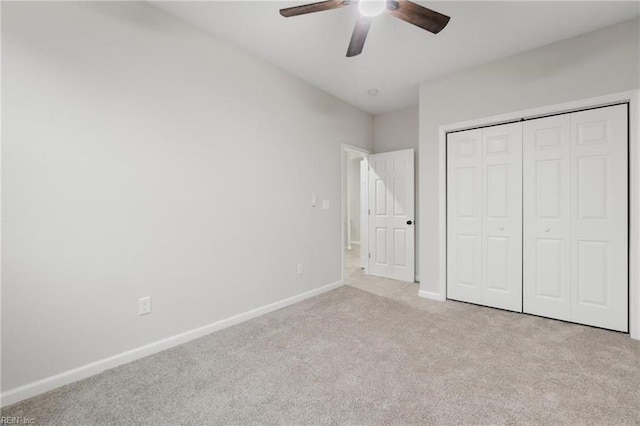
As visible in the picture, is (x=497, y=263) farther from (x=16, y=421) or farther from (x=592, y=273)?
(x=16, y=421)

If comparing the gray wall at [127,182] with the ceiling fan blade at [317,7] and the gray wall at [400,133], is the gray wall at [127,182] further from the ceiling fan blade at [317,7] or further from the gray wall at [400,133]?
the gray wall at [400,133]

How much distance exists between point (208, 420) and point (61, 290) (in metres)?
1.25

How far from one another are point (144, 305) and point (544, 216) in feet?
12.1

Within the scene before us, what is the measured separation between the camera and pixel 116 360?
200 cm

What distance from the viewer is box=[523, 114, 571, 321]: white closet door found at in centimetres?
270

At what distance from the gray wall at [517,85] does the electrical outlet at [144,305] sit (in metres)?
2.94

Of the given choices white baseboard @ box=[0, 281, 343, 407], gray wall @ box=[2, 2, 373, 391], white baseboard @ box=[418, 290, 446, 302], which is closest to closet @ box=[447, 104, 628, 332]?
white baseboard @ box=[418, 290, 446, 302]

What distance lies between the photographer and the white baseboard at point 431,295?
3.38 m

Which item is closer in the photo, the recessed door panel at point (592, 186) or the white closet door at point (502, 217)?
the recessed door panel at point (592, 186)

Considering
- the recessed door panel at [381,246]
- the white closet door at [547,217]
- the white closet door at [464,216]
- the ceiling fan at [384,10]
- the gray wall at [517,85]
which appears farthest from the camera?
the recessed door panel at [381,246]

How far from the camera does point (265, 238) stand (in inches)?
119

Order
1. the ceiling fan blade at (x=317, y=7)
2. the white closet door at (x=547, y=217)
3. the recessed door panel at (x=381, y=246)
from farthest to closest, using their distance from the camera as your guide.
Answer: the recessed door panel at (x=381, y=246)
the white closet door at (x=547, y=217)
the ceiling fan blade at (x=317, y=7)

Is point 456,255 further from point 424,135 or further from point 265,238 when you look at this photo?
point 265,238

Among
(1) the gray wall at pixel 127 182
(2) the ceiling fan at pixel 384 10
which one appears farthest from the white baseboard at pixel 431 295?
(2) the ceiling fan at pixel 384 10
